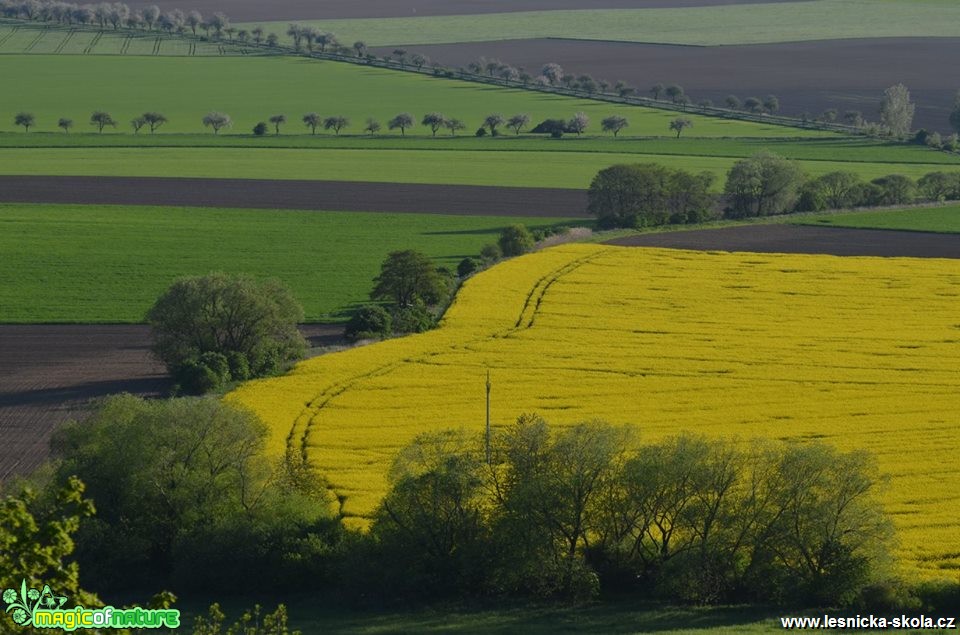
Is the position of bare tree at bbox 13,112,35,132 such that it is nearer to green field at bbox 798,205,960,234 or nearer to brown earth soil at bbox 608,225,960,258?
brown earth soil at bbox 608,225,960,258

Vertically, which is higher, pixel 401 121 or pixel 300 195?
pixel 401 121

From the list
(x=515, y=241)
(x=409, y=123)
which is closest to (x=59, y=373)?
(x=515, y=241)

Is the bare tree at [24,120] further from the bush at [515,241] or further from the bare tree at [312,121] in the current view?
the bush at [515,241]

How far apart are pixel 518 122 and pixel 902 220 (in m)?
53.7

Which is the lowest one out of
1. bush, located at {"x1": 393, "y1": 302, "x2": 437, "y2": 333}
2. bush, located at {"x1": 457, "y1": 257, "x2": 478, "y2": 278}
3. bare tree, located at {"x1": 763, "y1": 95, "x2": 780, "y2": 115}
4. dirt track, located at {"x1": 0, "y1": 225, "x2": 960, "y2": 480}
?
dirt track, located at {"x1": 0, "y1": 225, "x2": 960, "y2": 480}

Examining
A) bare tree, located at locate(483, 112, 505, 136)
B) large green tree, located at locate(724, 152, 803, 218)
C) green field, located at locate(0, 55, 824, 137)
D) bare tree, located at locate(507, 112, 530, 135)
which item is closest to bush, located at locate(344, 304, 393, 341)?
large green tree, located at locate(724, 152, 803, 218)

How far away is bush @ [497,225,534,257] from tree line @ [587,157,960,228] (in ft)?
33.7

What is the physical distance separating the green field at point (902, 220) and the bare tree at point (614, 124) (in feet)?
149

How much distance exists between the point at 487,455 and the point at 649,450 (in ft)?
15.9

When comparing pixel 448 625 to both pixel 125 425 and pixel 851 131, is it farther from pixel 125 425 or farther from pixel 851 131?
pixel 851 131

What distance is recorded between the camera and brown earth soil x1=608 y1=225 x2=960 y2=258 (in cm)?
8519

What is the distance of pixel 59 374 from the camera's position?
5825 cm

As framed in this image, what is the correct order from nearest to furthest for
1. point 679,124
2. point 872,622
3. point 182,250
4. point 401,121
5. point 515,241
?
point 872,622, point 515,241, point 182,250, point 679,124, point 401,121

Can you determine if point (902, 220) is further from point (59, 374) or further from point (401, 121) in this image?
point (401, 121)
